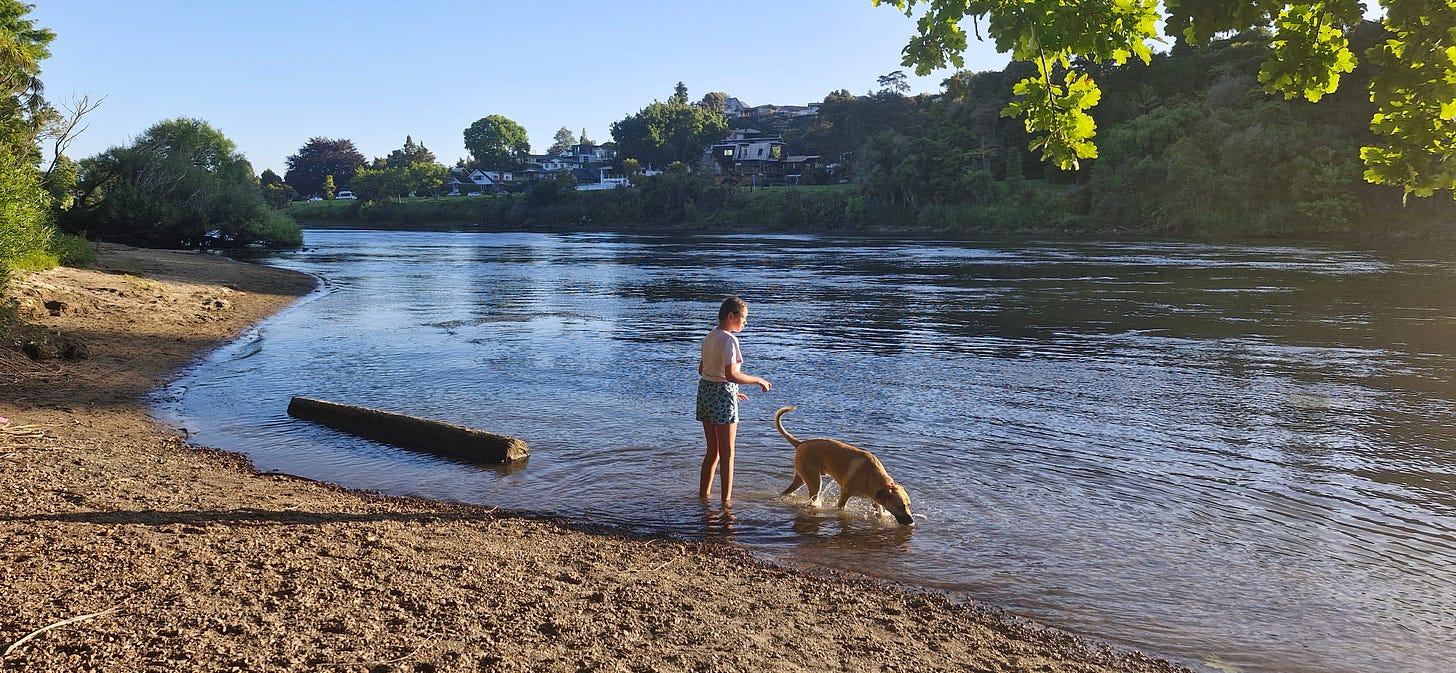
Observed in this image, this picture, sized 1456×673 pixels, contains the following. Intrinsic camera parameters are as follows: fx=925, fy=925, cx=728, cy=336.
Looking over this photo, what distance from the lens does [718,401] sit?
27.9 feet

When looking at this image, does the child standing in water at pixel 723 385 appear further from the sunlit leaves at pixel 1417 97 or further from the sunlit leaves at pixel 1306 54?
the sunlit leaves at pixel 1417 97

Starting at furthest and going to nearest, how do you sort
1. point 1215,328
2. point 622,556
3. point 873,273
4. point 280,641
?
1. point 873,273
2. point 1215,328
3. point 622,556
4. point 280,641

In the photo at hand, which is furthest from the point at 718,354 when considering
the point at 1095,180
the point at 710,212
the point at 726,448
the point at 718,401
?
the point at 710,212

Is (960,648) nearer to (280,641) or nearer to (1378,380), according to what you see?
(280,641)

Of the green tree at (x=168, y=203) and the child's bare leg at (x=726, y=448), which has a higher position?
the green tree at (x=168, y=203)

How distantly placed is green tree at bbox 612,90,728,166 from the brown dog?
14922 centimetres

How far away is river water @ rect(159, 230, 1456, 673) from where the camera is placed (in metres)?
7.02

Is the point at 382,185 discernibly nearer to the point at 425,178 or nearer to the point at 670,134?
the point at 425,178

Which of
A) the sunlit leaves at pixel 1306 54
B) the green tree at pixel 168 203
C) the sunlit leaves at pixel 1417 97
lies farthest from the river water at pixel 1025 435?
the green tree at pixel 168 203

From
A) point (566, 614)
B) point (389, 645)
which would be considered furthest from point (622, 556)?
point (389, 645)

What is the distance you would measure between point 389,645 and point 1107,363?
16655mm

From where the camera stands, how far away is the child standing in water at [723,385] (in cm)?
823

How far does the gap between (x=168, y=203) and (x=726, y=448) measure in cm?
5573

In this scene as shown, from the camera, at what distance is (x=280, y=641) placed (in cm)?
491
